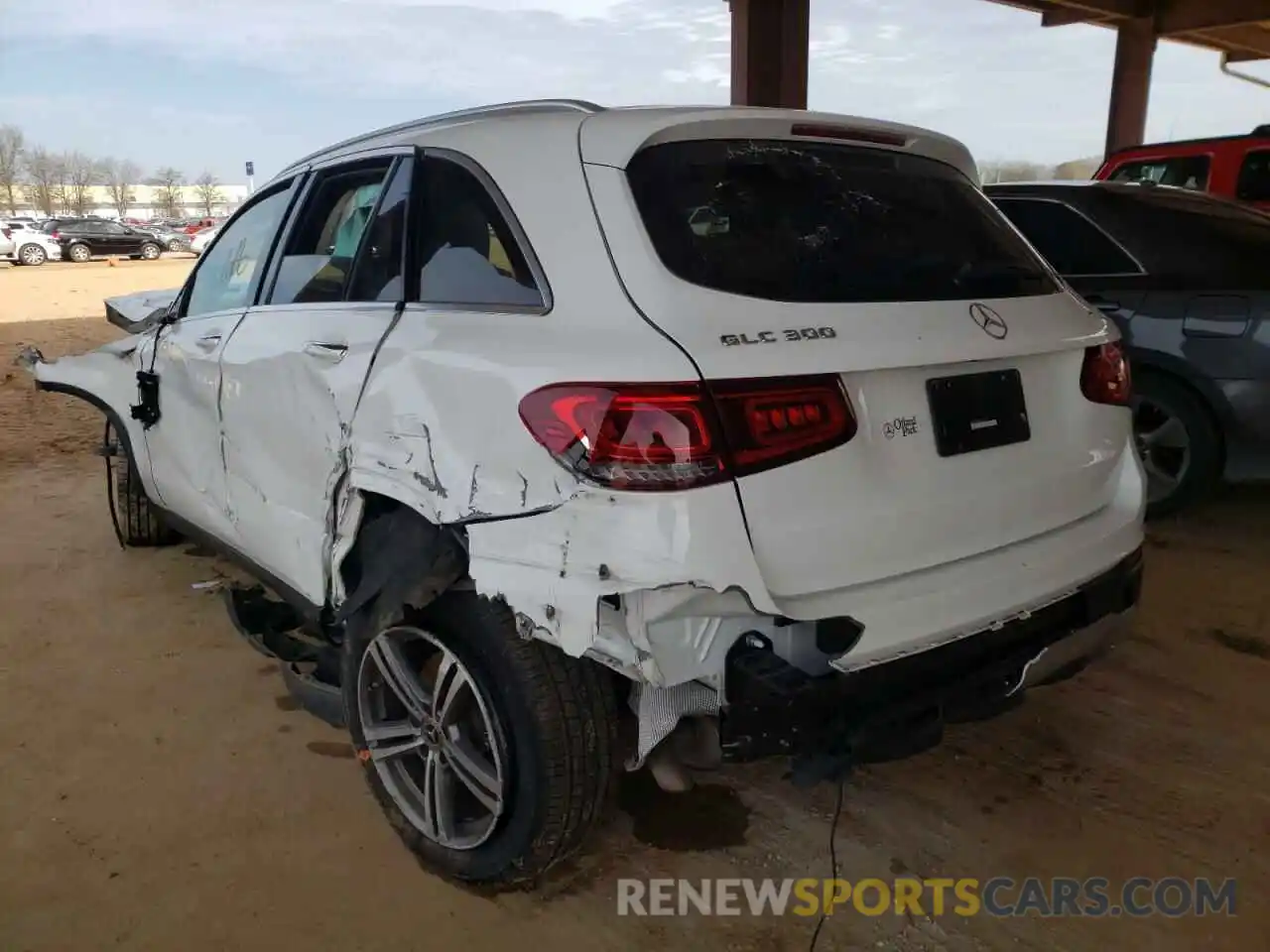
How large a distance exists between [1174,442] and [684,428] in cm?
379

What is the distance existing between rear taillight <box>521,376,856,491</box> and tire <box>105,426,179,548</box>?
134 inches

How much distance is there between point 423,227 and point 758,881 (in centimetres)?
185

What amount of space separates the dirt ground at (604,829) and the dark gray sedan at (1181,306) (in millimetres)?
1020

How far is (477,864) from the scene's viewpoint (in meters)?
2.24

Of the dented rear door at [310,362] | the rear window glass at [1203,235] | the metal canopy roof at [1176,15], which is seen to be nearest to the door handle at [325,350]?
the dented rear door at [310,362]

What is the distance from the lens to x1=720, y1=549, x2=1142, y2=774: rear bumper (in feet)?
5.86

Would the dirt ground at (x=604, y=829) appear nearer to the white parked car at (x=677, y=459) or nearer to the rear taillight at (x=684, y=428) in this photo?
the white parked car at (x=677, y=459)

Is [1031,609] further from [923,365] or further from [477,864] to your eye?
[477,864]

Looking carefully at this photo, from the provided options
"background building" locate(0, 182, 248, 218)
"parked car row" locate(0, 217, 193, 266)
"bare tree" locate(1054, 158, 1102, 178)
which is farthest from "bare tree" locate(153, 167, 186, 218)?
"bare tree" locate(1054, 158, 1102, 178)

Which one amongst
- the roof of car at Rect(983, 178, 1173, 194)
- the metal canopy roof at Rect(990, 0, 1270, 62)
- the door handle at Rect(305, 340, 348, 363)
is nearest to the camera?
the door handle at Rect(305, 340, 348, 363)

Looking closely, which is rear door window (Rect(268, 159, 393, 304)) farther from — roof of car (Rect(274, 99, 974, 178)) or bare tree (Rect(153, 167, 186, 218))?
bare tree (Rect(153, 167, 186, 218))

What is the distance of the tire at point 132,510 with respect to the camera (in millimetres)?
4516

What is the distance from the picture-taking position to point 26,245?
28.3m

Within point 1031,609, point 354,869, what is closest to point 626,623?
point 1031,609
